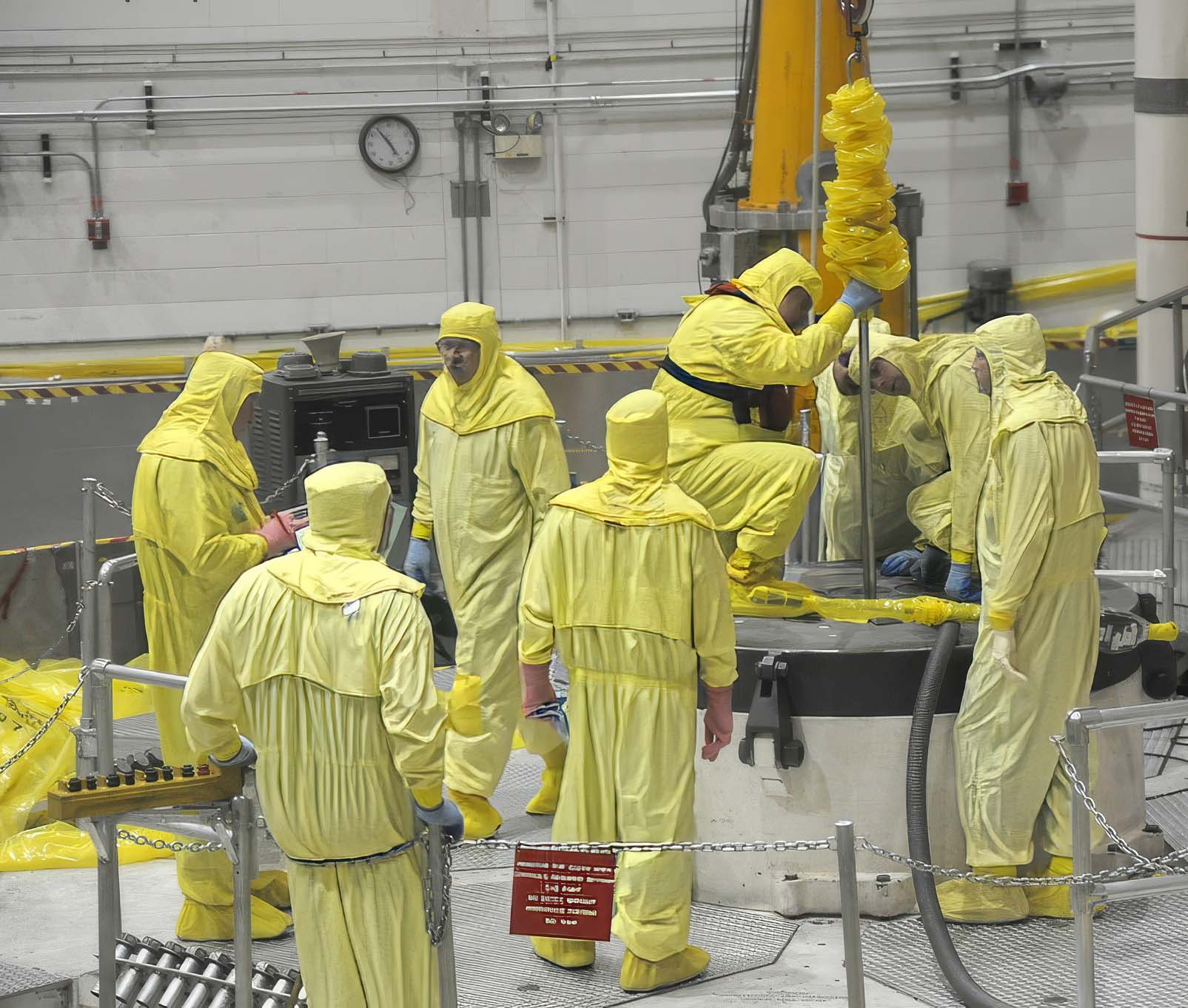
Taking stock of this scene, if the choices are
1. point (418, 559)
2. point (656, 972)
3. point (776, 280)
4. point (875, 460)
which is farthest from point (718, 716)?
point (875, 460)

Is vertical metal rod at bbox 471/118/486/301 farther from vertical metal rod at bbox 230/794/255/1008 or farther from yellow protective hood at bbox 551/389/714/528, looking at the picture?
vertical metal rod at bbox 230/794/255/1008

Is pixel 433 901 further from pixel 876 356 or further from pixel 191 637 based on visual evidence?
pixel 876 356

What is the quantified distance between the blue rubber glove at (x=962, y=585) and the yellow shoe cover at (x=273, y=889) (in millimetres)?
2321

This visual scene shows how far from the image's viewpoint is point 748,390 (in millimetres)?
5328

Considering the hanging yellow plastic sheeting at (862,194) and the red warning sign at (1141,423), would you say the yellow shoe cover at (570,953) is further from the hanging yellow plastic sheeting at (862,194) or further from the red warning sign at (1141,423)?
the red warning sign at (1141,423)

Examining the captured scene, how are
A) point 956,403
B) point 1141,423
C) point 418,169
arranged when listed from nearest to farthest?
point 956,403, point 1141,423, point 418,169

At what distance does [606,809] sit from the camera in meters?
4.43

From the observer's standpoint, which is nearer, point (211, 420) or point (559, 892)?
point (559, 892)

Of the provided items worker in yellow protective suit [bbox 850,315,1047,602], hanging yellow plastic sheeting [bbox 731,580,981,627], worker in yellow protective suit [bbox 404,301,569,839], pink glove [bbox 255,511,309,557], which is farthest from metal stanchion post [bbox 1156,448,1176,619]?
pink glove [bbox 255,511,309,557]

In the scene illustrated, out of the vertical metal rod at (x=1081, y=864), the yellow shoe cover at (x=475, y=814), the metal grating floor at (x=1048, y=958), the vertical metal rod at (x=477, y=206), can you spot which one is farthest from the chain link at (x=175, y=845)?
the vertical metal rod at (x=477, y=206)

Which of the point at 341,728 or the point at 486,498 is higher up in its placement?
the point at 486,498

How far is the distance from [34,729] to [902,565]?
3.40 meters

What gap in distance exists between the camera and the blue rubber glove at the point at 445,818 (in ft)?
11.4

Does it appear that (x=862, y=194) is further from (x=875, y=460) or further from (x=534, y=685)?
(x=534, y=685)
